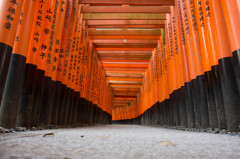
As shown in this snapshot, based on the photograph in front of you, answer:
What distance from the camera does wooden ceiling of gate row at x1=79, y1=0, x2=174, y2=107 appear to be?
6789mm

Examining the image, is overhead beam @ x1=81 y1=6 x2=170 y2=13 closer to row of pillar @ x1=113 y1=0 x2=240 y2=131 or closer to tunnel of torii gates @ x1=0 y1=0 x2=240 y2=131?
tunnel of torii gates @ x1=0 y1=0 x2=240 y2=131

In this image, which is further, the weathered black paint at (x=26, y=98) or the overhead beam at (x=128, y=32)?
the overhead beam at (x=128, y=32)

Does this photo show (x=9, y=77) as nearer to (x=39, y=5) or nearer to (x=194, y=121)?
(x=39, y=5)

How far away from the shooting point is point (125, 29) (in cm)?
849

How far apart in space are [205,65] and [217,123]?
115cm

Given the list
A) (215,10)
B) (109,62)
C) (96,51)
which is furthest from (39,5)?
(109,62)

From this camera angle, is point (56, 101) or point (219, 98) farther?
point (56, 101)

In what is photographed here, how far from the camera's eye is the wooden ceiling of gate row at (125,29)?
22.3 ft

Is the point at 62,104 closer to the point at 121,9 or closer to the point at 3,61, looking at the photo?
the point at 3,61

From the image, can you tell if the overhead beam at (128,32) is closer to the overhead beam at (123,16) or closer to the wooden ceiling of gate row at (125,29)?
the wooden ceiling of gate row at (125,29)

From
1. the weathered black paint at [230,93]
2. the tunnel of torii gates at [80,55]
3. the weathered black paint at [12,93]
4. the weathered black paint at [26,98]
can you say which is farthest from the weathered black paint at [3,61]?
the weathered black paint at [230,93]

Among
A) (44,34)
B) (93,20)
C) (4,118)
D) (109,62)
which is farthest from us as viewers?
(109,62)

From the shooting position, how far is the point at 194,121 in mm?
3816

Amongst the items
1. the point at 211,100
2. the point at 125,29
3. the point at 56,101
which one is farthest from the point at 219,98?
the point at 125,29
